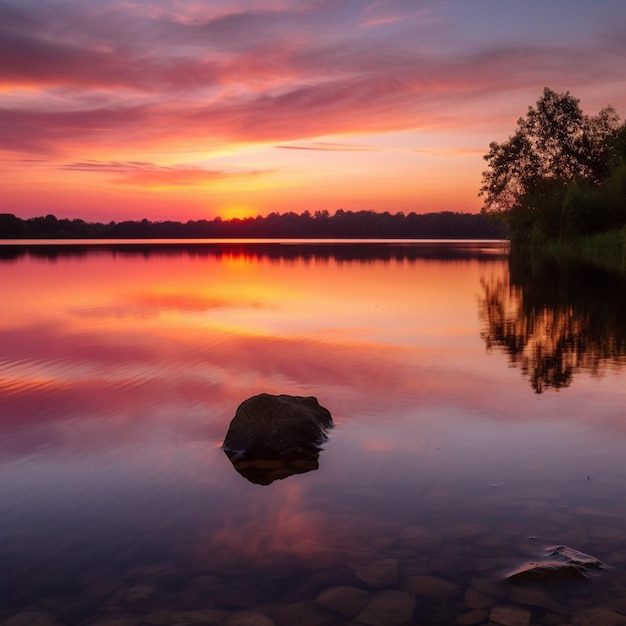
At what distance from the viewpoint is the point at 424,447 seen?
10.8m

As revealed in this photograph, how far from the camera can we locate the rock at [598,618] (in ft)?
19.2

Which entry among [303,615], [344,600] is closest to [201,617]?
[303,615]

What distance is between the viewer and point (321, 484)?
31.1 ft

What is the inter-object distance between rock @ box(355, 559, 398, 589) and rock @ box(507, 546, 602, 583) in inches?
47.3

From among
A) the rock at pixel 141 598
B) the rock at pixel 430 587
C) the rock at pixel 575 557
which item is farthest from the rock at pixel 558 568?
the rock at pixel 141 598

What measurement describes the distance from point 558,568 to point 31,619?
533 cm

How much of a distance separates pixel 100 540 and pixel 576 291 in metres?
33.5

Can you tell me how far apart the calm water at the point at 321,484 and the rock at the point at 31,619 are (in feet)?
0.06

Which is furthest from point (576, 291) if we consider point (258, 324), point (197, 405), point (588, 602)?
point (588, 602)

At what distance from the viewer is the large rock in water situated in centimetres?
1039

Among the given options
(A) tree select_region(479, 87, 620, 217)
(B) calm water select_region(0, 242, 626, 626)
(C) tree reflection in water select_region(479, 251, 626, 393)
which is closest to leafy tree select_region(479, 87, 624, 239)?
(A) tree select_region(479, 87, 620, 217)

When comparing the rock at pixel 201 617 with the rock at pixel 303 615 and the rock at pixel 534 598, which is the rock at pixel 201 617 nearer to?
the rock at pixel 303 615

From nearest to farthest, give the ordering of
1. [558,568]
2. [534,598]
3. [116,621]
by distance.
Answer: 1. [116,621]
2. [534,598]
3. [558,568]

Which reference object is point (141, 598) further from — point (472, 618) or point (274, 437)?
point (274, 437)
